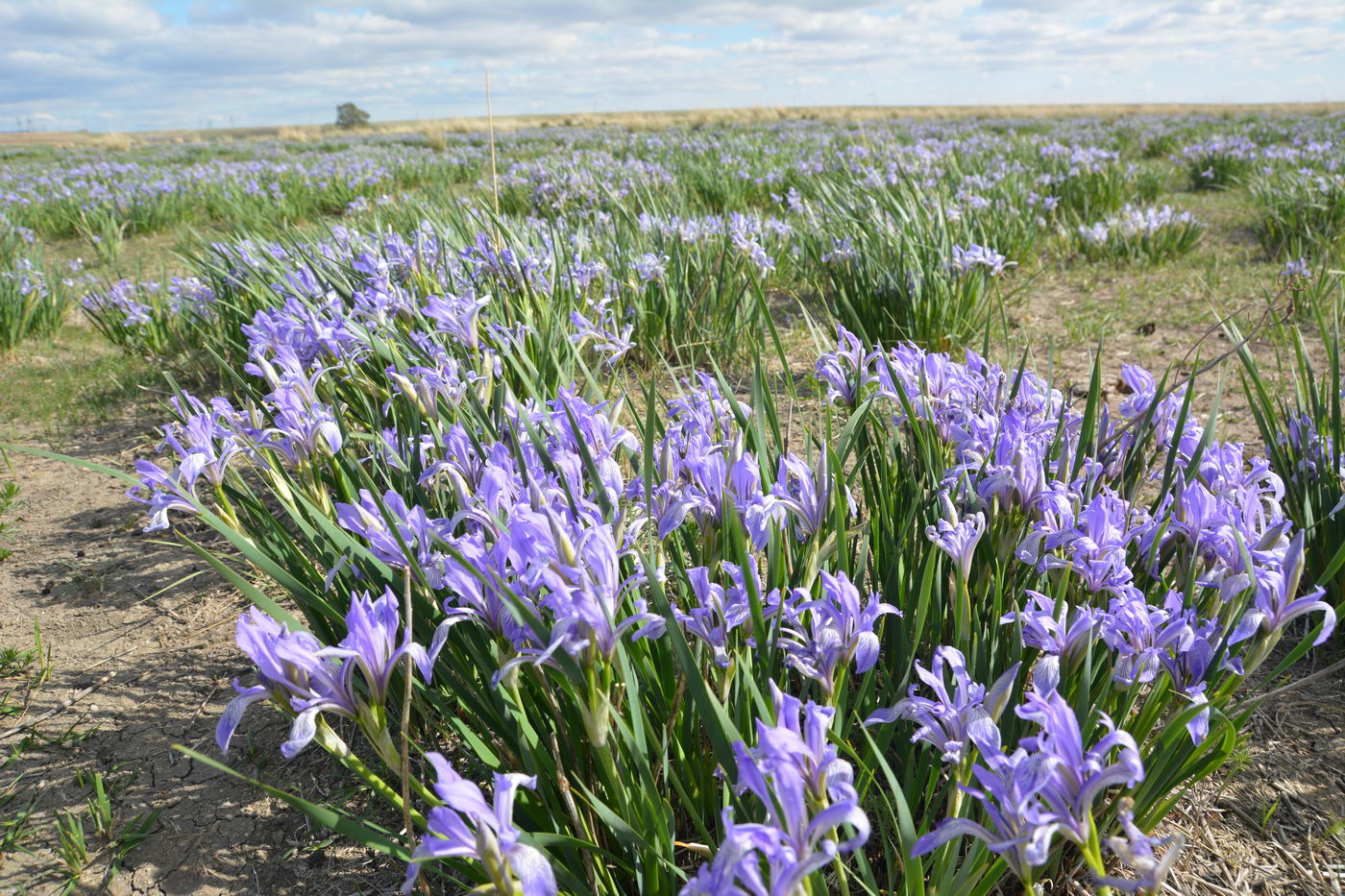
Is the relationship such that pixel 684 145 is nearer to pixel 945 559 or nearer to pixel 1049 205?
pixel 1049 205

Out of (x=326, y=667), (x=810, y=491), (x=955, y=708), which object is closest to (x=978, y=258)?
(x=810, y=491)

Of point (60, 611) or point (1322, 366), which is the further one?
point (1322, 366)

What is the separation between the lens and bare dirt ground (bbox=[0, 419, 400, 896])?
5.90 ft

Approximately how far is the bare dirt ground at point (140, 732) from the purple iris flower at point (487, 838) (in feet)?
3.51

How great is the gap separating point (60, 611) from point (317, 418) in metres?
1.81

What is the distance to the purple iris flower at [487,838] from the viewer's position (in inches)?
33.2

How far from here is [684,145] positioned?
15617mm

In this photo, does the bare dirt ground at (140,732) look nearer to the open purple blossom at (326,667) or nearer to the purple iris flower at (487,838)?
the open purple blossom at (326,667)

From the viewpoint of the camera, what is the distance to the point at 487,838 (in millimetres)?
871

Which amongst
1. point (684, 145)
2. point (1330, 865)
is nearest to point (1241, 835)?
point (1330, 865)

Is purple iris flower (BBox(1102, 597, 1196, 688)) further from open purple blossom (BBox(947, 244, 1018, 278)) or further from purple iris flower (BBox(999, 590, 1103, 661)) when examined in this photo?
open purple blossom (BBox(947, 244, 1018, 278))

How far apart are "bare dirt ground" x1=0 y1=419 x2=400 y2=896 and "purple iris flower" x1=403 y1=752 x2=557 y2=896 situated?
1069 millimetres

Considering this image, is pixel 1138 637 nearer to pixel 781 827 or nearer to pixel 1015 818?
pixel 1015 818

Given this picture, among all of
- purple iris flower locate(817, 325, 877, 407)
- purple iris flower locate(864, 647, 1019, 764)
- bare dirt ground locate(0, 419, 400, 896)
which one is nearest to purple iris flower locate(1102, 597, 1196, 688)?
purple iris flower locate(864, 647, 1019, 764)
